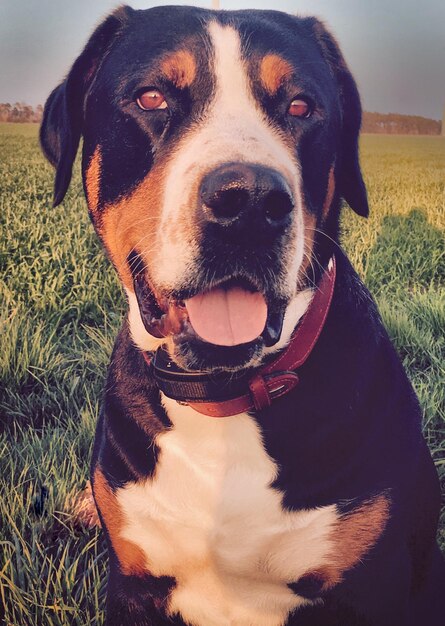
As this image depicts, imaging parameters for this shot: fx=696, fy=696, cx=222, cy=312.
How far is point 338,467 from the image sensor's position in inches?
67.4

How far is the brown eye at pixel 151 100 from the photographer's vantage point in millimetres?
1693

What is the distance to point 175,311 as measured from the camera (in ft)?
5.41

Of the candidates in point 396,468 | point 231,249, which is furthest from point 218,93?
point 396,468

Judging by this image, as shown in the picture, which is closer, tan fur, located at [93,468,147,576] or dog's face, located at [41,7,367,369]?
dog's face, located at [41,7,367,369]

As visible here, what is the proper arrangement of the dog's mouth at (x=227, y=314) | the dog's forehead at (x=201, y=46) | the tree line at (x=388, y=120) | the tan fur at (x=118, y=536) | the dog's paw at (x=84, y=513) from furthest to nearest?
the tree line at (x=388, y=120) → the dog's paw at (x=84, y=513) → the tan fur at (x=118, y=536) → the dog's forehead at (x=201, y=46) → the dog's mouth at (x=227, y=314)

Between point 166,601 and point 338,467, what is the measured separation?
0.63m

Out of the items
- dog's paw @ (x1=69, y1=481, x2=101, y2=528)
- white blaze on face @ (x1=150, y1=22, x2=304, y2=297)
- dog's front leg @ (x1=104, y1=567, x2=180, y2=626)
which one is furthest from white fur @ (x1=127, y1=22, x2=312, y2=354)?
dog's paw @ (x1=69, y1=481, x2=101, y2=528)

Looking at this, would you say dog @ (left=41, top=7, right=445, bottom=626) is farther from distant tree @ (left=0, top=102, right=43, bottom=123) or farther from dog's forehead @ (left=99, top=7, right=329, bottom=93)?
distant tree @ (left=0, top=102, right=43, bottom=123)

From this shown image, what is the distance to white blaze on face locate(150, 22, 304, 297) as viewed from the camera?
4.72 ft

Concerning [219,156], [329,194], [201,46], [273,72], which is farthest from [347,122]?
[219,156]

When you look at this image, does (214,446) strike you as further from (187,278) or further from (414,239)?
(414,239)

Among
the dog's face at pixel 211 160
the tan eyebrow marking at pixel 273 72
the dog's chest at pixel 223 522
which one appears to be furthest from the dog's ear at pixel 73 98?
the dog's chest at pixel 223 522

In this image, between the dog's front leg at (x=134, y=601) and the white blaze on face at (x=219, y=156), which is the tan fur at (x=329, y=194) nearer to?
the white blaze on face at (x=219, y=156)

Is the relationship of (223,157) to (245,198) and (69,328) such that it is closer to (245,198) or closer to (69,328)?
(245,198)
